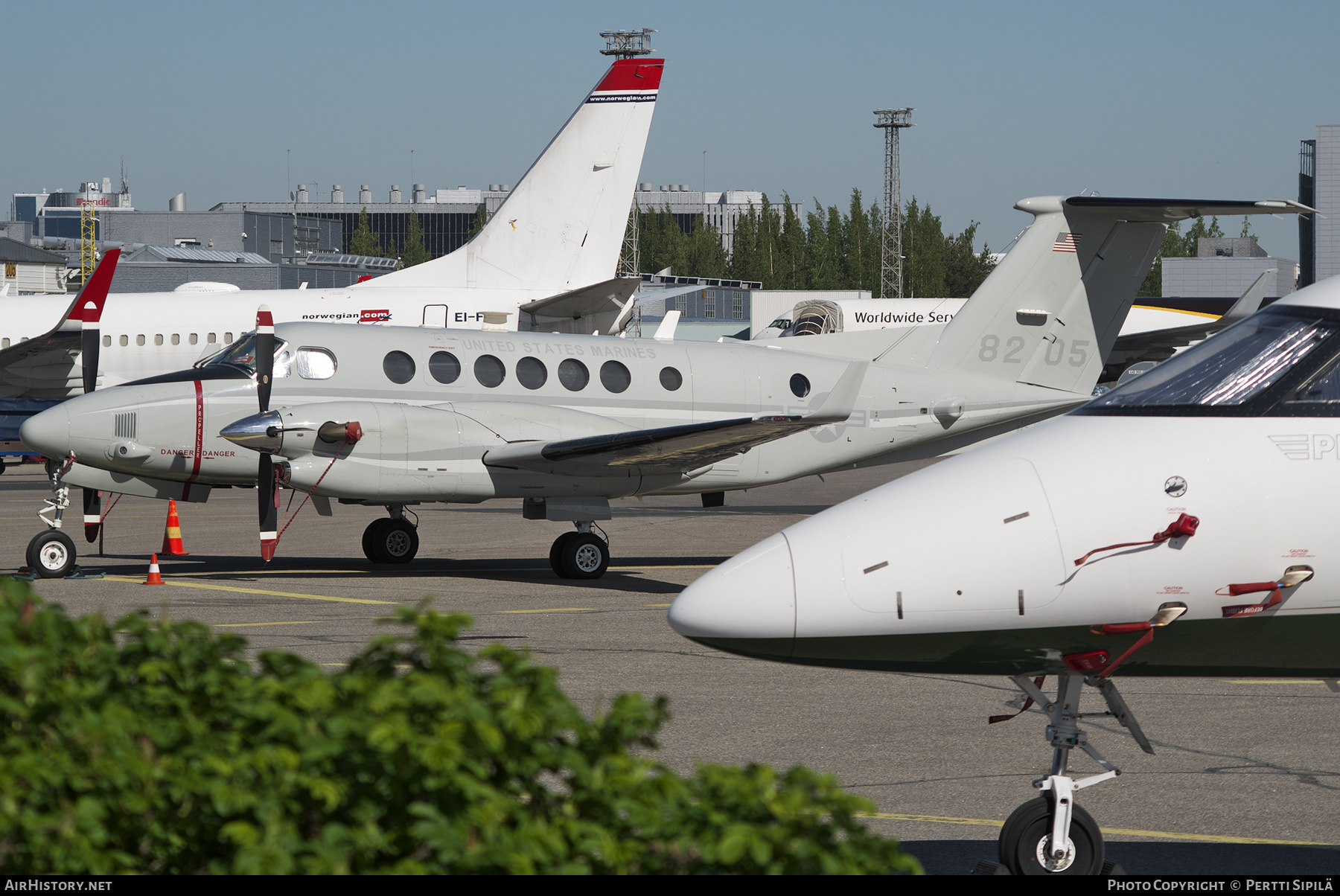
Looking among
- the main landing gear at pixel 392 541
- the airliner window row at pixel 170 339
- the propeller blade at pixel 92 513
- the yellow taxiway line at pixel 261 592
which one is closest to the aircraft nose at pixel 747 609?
the yellow taxiway line at pixel 261 592

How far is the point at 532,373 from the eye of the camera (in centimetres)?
1605

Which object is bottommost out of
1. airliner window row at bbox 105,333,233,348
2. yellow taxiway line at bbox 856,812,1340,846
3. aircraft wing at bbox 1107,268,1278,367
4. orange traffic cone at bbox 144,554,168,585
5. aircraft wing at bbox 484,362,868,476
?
yellow taxiway line at bbox 856,812,1340,846

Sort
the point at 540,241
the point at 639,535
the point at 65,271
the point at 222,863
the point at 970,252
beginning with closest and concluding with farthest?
the point at 222,863, the point at 639,535, the point at 540,241, the point at 65,271, the point at 970,252

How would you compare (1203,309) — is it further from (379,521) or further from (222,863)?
(222,863)

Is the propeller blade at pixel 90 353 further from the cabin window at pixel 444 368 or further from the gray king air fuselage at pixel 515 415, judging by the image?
the cabin window at pixel 444 368

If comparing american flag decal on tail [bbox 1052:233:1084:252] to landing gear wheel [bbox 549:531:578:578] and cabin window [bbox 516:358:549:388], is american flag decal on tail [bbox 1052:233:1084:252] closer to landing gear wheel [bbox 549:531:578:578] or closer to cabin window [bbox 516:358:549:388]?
cabin window [bbox 516:358:549:388]

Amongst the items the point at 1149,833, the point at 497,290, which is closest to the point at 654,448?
the point at 1149,833

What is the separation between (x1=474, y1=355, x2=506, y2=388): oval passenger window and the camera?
15742 millimetres

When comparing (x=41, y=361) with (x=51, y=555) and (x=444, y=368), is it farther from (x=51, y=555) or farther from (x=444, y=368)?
(x=444, y=368)

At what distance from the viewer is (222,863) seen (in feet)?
9.39

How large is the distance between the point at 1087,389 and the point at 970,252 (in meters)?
89.3

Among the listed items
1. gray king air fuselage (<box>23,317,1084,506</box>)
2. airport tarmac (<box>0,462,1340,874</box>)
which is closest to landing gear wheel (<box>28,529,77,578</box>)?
airport tarmac (<box>0,462,1340,874</box>)

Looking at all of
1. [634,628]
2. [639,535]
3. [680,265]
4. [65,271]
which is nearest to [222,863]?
[634,628]

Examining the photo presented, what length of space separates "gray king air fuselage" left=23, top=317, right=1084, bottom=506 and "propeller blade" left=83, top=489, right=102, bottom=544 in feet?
2.79
